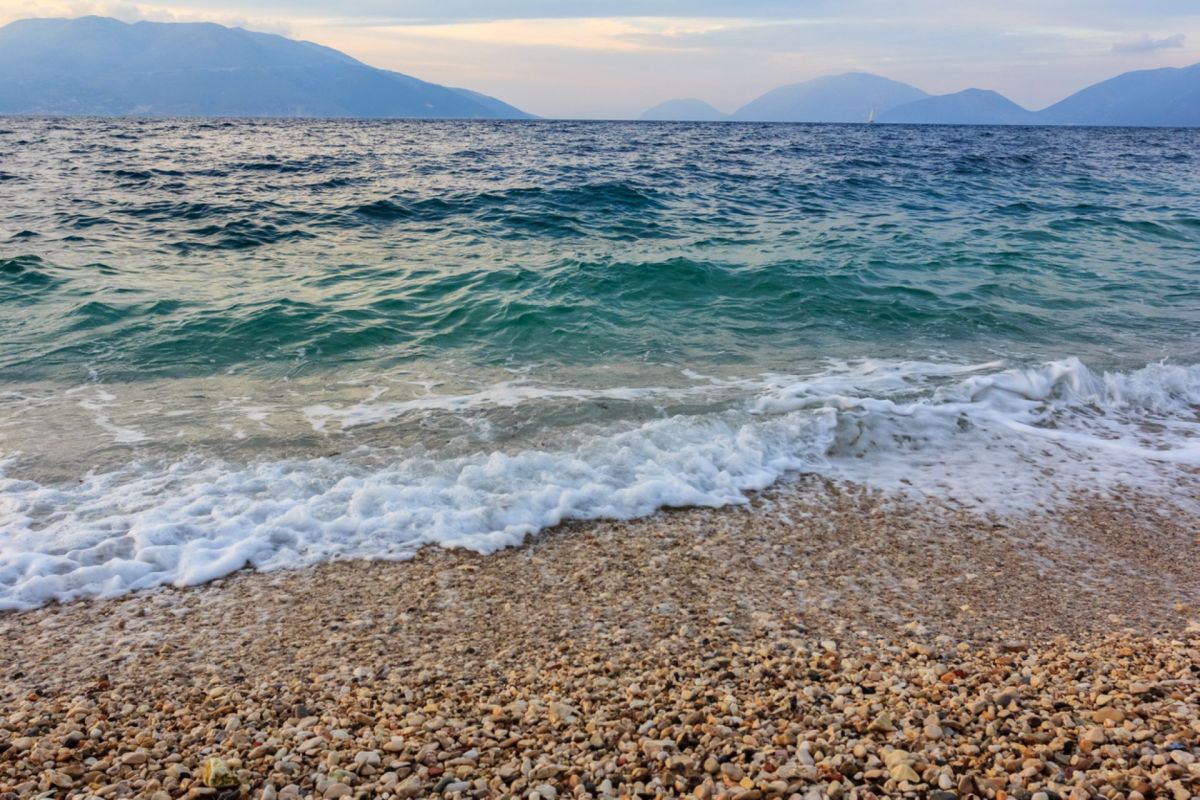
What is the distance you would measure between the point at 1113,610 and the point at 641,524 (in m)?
2.67

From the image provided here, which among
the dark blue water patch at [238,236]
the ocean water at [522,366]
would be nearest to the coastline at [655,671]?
the ocean water at [522,366]

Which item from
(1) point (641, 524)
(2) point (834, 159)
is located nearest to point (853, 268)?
(1) point (641, 524)

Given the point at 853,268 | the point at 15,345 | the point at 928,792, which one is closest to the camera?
the point at 928,792

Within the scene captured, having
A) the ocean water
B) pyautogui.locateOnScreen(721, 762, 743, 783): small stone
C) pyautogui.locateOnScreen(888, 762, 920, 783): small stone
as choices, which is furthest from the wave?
pyautogui.locateOnScreen(888, 762, 920, 783): small stone

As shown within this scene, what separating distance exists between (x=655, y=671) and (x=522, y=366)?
5.31 m

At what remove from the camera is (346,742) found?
9.14ft

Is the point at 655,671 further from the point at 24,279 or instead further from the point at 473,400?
the point at 24,279

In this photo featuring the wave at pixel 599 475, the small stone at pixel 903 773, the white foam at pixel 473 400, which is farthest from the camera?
the white foam at pixel 473 400

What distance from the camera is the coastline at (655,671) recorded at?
259cm

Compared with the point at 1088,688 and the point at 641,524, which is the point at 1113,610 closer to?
the point at 1088,688

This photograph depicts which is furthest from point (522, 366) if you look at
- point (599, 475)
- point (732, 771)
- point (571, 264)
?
point (732, 771)

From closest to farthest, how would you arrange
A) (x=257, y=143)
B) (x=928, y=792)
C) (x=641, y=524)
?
(x=928, y=792) < (x=641, y=524) < (x=257, y=143)

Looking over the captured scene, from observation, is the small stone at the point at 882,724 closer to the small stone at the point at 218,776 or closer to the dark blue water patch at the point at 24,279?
the small stone at the point at 218,776

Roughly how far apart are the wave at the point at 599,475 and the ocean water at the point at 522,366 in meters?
0.03
